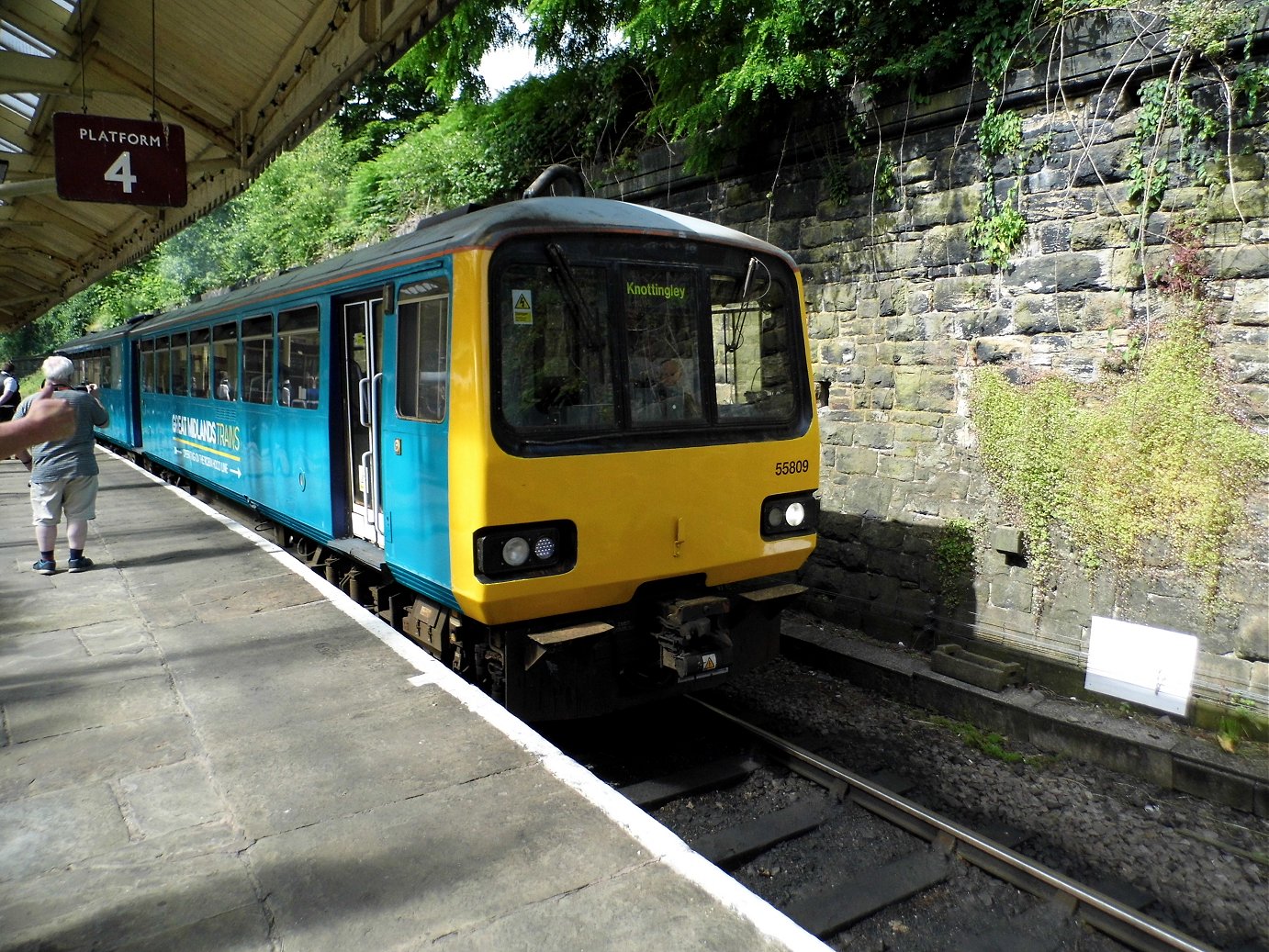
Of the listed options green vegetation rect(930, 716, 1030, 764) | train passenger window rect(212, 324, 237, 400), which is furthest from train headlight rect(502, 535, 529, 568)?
train passenger window rect(212, 324, 237, 400)

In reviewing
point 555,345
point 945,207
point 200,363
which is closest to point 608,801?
point 555,345

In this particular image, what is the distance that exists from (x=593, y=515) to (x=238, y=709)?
1947mm

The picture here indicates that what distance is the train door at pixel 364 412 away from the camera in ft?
18.6

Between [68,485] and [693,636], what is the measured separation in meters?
5.28

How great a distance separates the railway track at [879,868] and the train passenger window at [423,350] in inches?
90.2

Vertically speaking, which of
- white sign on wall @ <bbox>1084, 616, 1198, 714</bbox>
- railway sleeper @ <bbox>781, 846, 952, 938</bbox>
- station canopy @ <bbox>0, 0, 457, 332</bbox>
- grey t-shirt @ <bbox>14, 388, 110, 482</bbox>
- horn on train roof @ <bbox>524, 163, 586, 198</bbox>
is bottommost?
railway sleeper @ <bbox>781, 846, 952, 938</bbox>

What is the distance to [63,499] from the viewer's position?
7113 millimetres

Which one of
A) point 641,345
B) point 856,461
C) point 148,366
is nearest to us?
point 641,345

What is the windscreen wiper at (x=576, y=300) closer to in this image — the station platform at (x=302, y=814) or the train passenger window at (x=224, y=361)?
the station platform at (x=302, y=814)

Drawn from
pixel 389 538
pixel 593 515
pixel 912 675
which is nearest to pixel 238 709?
pixel 389 538

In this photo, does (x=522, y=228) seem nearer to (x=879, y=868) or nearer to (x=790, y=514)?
(x=790, y=514)

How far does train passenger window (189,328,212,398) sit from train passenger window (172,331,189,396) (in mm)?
257

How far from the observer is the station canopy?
25.6 feet

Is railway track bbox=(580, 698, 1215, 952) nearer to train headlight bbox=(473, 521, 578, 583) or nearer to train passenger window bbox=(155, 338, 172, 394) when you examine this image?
train headlight bbox=(473, 521, 578, 583)
